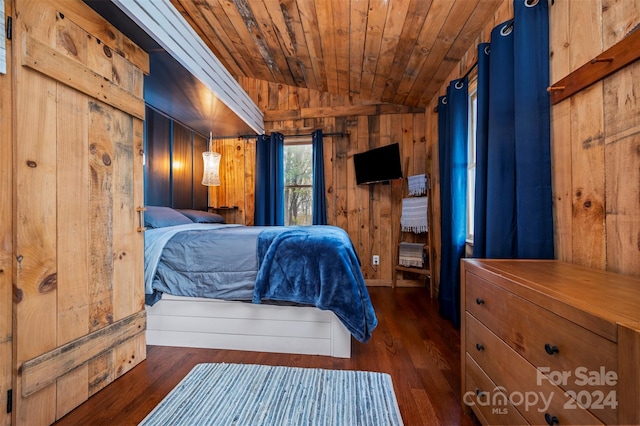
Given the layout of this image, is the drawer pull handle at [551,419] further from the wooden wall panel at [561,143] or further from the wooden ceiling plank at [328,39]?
the wooden ceiling plank at [328,39]

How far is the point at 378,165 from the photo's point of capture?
3.16 meters

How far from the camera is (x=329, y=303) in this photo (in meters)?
1.52

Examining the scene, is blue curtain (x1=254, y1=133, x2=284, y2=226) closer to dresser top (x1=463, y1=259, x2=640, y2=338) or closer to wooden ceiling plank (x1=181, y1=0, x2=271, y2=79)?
wooden ceiling plank (x1=181, y1=0, x2=271, y2=79)

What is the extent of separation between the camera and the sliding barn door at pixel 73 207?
102cm

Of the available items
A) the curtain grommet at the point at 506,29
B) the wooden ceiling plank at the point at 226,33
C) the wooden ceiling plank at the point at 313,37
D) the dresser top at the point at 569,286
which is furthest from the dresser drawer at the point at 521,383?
the wooden ceiling plank at the point at 226,33

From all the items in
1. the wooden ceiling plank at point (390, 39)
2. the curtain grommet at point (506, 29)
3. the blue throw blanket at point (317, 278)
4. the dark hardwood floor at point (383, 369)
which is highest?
the wooden ceiling plank at point (390, 39)

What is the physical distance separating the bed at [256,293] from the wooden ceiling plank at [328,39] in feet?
5.75

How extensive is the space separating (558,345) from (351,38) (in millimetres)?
2485

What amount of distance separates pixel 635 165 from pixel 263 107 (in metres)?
3.70

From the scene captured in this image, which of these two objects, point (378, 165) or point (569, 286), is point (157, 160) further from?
point (569, 286)

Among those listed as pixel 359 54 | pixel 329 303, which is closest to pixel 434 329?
pixel 329 303

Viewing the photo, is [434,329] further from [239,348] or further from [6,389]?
[6,389]

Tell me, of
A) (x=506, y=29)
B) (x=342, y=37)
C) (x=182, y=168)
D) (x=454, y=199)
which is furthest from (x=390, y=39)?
(x=182, y=168)

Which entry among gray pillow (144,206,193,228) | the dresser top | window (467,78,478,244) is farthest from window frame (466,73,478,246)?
gray pillow (144,206,193,228)
